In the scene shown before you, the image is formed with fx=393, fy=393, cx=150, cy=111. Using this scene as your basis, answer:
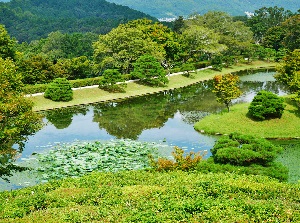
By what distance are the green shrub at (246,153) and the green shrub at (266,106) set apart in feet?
37.2

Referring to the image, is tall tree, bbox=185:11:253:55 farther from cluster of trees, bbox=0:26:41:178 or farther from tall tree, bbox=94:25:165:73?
cluster of trees, bbox=0:26:41:178

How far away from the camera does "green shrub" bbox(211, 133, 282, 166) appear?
19047 millimetres

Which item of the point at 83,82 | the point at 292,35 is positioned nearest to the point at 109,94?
the point at 83,82

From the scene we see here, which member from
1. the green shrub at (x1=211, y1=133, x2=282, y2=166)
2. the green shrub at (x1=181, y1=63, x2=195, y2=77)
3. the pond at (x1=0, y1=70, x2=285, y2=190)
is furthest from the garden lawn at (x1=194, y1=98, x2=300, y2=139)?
the green shrub at (x1=181, y1=63, x2=195, y2=77)

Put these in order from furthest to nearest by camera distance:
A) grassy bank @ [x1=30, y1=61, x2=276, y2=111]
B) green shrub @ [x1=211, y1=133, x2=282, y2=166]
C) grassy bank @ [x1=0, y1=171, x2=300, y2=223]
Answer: grassy bank @ [x1=30, y1=61, x2=276, y2=111], green shrub @ [x1=211, y1=133, x2=282, y2=166], grassy bank @ [x1=0, y1=171, x2=300, y2=223]

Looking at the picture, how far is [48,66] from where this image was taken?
45688mm

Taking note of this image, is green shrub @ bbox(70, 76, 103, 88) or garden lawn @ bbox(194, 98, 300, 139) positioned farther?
green shrub @ bbox(70, 76, 103, 88)

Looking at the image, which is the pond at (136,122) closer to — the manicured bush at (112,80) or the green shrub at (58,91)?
the green shrub at (58,91)

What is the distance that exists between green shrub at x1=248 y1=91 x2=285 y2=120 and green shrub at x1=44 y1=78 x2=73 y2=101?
19.9 m

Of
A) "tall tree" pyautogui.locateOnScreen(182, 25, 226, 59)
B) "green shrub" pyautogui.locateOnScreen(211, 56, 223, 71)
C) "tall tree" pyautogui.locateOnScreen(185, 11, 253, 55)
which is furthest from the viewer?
"tall tree" pyautogui.locateOnScreen(185, 11, 253, 55)

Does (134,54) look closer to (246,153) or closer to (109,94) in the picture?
(109,94)

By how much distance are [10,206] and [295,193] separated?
33.1 ft

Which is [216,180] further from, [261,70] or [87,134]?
[261,70]

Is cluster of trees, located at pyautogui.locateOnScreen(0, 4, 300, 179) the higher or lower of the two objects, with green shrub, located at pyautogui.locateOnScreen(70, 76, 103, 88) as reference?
higher
